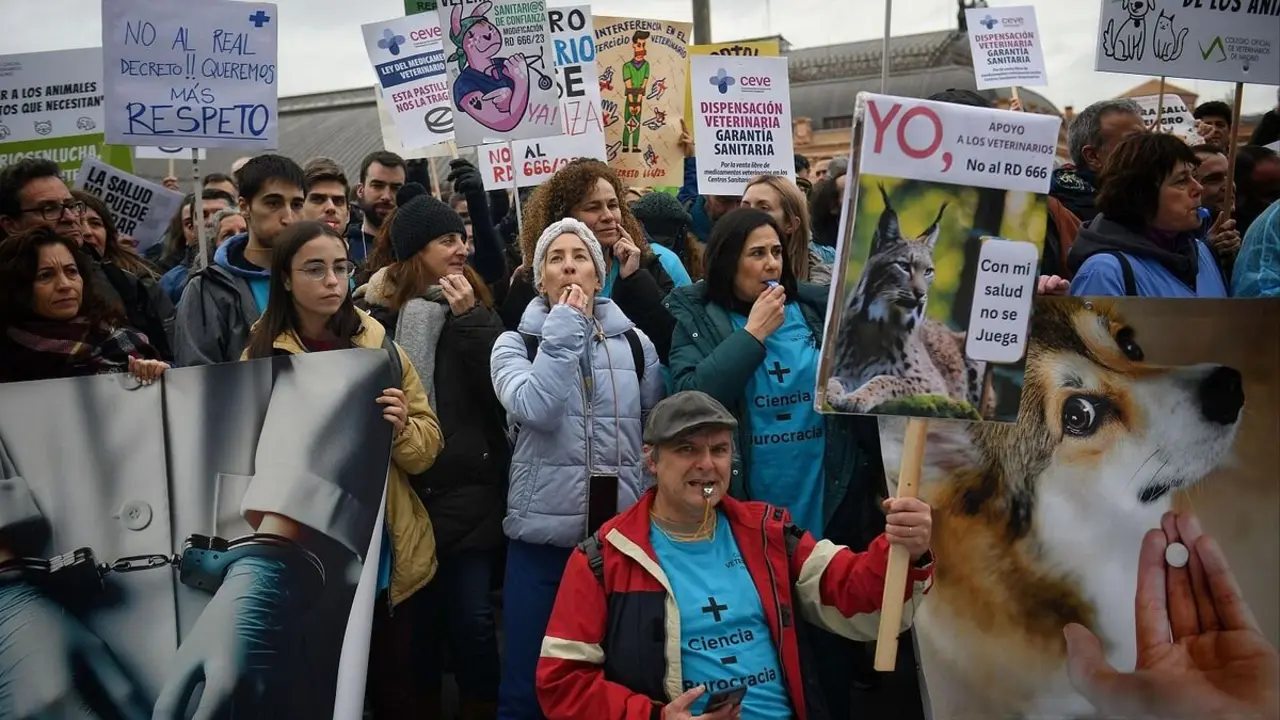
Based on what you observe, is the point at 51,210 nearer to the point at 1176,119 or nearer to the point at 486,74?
the point at 486,74

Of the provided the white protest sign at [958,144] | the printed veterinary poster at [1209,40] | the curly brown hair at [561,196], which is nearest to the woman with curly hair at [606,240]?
the curly brown hair at [561,196]

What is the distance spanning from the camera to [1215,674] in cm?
372

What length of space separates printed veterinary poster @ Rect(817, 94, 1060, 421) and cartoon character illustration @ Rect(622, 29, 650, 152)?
4.04m

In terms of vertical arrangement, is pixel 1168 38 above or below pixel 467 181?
above

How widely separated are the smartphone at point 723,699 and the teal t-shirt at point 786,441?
0.89 meters

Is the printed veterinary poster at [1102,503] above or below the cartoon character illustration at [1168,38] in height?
below

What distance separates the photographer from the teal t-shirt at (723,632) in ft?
11.0

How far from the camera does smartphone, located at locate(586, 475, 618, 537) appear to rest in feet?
13.1

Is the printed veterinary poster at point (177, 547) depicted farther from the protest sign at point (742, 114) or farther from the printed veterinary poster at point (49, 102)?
the printed veterinary poster at point (49, 102)

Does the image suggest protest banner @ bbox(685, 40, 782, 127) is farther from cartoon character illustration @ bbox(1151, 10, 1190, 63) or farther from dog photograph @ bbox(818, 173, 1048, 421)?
dog photograph @ bbox(818, 173, 1048, 421)

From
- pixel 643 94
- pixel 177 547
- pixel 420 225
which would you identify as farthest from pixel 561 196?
pixel 643 94

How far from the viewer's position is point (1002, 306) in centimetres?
316

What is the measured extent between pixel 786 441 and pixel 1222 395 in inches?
52.5

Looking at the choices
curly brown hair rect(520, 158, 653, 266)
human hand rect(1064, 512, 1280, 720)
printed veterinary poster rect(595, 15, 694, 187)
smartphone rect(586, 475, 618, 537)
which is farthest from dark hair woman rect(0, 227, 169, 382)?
printed veterinary poster rect(595, 15, 694, 187)
